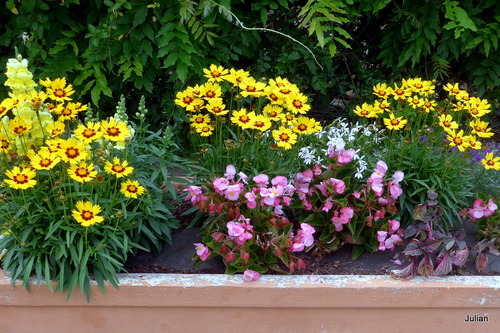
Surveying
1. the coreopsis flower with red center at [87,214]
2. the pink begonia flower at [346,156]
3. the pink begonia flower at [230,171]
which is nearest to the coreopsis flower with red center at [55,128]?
the coreopsis flower with red center at [87,214]

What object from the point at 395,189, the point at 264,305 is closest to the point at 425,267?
the point at 395,189

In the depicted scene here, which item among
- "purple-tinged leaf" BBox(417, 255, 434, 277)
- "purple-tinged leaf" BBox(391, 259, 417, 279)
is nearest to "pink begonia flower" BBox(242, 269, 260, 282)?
"purple-tinged leaf" BBox(391, 259, 417, 279)

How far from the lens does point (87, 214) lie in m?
2.15

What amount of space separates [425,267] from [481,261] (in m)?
0.28

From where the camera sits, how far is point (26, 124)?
234 cm

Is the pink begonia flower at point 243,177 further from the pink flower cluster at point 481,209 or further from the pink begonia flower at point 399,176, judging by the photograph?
the pink flower cluster at point 481,209

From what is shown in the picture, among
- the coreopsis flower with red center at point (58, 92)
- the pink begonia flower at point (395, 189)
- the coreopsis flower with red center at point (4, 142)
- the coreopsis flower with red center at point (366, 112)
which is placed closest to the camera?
the coreopsis flower with red center at point (4, 142)

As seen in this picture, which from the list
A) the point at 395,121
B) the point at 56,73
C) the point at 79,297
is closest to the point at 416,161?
the point at 395,121

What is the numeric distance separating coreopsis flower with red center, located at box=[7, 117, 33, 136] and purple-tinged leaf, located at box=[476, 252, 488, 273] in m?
1.98

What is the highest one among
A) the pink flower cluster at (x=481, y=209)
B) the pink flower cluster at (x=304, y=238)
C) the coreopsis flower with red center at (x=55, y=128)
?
the coreopsis flower with red center at (x=55, y=128)

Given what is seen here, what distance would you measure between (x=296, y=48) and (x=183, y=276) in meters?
1.89

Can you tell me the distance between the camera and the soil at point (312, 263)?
257 cm

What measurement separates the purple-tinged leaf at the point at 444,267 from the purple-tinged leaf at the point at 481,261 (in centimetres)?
15

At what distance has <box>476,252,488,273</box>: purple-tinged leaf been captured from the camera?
2.52 meters
